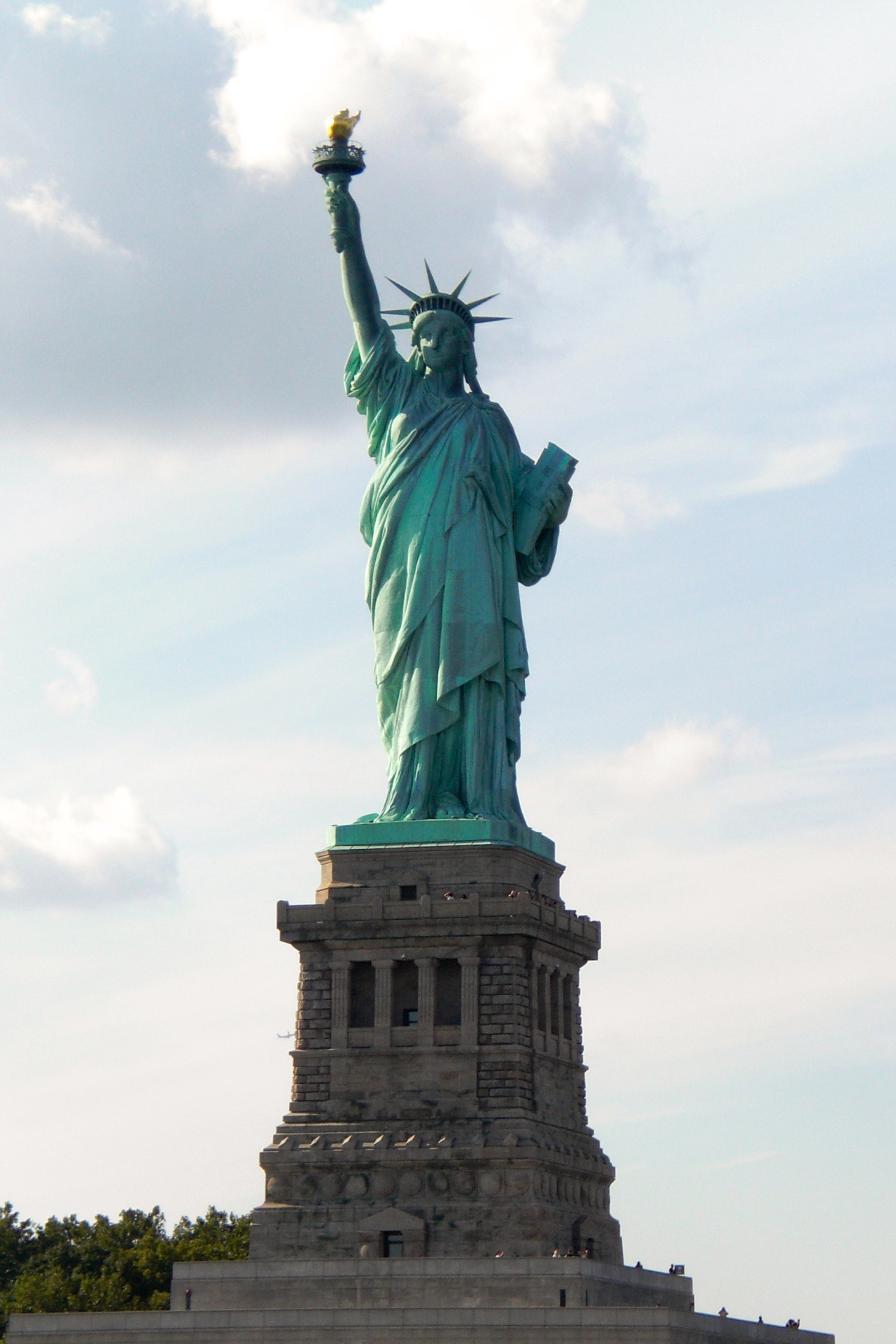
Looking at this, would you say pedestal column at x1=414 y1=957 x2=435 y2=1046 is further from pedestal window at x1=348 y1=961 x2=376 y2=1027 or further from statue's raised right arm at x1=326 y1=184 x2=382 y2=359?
statue's raised right arm at x1=326 y1=184 x2=382 y2=359

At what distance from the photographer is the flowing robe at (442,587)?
55156 mm

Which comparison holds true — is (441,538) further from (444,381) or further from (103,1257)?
(103,1257)

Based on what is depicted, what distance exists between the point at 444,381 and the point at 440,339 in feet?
2.74

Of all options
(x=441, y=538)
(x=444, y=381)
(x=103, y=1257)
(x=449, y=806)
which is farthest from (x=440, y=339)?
(x=103, y=1257)

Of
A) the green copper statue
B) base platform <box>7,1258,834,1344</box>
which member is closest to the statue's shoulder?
the green copper statue

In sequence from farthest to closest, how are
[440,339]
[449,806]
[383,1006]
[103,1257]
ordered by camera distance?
1. [103,1257]
2. [440,339]
3. [449,806]
4. [383,1006]

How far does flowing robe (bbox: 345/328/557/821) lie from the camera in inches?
2172

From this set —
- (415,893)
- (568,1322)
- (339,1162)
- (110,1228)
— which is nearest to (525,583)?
(415,893)

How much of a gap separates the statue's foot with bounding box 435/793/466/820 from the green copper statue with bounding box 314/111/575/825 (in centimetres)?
4

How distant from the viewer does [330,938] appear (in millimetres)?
53562

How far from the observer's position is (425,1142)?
51.8m

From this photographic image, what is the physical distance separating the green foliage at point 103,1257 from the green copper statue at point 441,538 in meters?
16.1

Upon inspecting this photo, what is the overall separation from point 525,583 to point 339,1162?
12634 mm

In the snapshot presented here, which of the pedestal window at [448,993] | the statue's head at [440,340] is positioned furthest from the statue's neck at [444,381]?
the pedestal window at [448,993]
